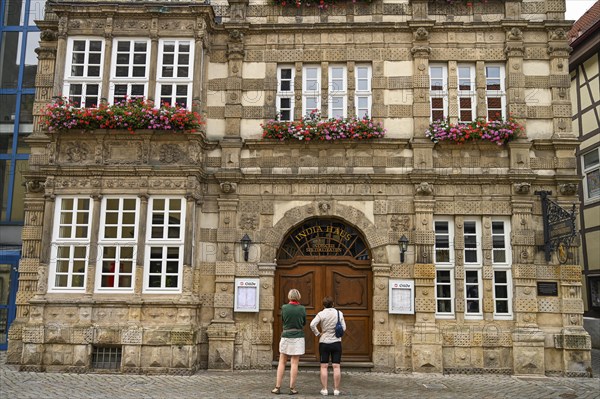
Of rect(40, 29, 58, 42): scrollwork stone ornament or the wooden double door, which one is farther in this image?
rect(40, 29, 58, 42): scrollwork stone ornament

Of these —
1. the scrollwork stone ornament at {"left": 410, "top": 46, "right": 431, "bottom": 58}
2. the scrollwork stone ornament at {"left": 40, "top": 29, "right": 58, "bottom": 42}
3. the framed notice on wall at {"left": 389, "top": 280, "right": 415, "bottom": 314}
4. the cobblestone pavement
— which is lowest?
the cobblestone pavement

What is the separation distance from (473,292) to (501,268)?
77 cm

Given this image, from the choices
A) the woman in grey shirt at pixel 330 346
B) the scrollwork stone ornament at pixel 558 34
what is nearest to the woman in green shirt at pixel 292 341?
the woman in grey shirt at pixel 330 346

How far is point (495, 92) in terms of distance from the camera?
12.5 m

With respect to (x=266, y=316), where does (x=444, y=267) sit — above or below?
above

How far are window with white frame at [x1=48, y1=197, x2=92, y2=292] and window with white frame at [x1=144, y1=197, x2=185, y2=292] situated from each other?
4.19ft

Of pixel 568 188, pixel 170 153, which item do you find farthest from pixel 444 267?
pixel 170 153

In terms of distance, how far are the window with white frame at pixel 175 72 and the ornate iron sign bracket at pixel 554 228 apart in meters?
7.76

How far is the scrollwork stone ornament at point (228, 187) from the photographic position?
12.1 m

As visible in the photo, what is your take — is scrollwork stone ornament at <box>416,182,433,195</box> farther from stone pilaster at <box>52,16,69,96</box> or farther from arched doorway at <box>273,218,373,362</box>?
stone pilaster at <box>52,16,69,96</box>

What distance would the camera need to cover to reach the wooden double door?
11.9m

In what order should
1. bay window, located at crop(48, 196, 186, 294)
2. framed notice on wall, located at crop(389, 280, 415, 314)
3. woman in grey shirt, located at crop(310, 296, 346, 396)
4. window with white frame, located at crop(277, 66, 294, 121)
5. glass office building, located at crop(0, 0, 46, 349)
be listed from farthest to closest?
1. glass office building, located at crop(0, 0, 46, 349)
2. window with white frame, located at crop(277, 66, 294, 121)
3. framed notice on wall, located at crop(389, 280, 415, 314)
4. bay window, located at crop(48, 196, 186, 294)
5. woman in grey shirt, located at crop(310, 296, 346, 396)

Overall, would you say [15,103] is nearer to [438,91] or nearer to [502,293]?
[438,91]

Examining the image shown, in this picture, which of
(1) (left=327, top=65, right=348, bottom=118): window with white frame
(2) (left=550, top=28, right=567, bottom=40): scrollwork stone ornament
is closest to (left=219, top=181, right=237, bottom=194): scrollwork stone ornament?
(1) (left=327, top=65, right=348, bottom=118): window with white frame
